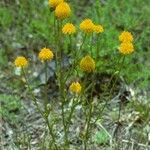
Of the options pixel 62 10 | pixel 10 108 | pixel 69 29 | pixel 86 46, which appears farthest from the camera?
pixel 86 46

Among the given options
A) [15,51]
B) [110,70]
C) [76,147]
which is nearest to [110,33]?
[110,70]

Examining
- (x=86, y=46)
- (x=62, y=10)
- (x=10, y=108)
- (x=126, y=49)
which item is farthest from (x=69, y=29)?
(x=86, y=46)

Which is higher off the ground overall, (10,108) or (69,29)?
(69,29)

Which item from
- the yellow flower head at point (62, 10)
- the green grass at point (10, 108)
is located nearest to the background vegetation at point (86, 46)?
the green grass at point (10, 108)

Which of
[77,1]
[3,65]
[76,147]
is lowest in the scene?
[76,147]

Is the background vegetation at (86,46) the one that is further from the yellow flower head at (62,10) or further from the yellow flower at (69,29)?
the yellow flower head at (62,10)

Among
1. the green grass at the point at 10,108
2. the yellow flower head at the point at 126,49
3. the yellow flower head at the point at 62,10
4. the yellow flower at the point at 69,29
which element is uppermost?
the yellow flower head at the point at 62,10

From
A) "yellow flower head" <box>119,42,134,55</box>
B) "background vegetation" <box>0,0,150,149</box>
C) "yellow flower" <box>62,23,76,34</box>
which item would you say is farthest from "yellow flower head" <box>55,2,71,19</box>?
"background vegetation" <box>0,0,150,149</box>

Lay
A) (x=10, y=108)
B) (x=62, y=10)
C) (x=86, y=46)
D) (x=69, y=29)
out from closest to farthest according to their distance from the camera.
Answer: (x=62, y=10)
(x=69, y=29)
(x=10, y=108)
(x=86, y=46)

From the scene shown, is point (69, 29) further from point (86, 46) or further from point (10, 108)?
point (86, 46)

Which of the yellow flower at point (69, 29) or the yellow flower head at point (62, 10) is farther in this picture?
the yellow flower at point (69, 29)

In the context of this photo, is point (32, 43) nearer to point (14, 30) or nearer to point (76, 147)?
point (14, 30)
